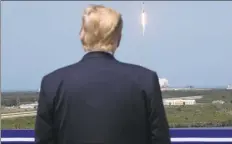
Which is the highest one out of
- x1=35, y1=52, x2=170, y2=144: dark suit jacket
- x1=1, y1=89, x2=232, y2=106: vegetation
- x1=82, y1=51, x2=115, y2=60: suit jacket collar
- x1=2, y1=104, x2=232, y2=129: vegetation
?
x1=82, y1=51, x2=115, y2=60: suit jacket collar

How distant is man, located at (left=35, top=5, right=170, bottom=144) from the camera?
161 centimetres

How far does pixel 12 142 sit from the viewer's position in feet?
11.3

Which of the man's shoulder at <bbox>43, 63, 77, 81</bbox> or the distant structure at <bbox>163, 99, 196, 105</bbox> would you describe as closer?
the man's shoulder at <bbox>43, 63, 77, 81</bbox>

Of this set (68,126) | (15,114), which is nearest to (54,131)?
(68,126)

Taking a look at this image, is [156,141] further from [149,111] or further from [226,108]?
[226,108]

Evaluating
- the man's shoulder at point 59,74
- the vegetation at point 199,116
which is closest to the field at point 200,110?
the vegetation at point 199,116

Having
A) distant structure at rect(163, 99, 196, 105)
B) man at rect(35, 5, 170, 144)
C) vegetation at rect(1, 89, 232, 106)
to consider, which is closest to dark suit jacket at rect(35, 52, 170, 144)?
man at rect(35, 5, 170, 144)

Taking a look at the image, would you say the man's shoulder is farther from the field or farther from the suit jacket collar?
the field

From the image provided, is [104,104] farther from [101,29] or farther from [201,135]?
[201,135]

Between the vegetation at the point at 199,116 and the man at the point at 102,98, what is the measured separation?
137 centimetres

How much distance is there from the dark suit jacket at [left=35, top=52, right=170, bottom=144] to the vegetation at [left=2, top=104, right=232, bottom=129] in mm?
1375

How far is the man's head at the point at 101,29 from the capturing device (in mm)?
1642

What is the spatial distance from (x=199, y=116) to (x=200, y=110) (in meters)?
0.05

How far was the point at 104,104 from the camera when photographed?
63.5 inches
